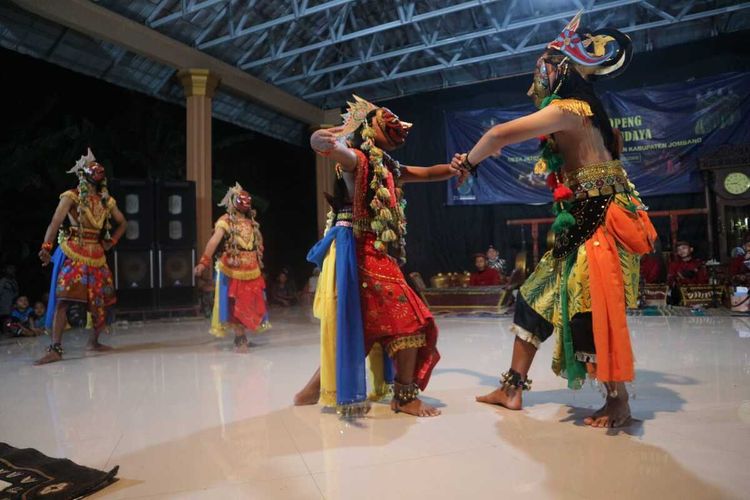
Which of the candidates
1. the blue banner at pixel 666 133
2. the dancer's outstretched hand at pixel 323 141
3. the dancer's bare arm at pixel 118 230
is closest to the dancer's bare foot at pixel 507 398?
the dancer's outstretched hand at pixel 323 141

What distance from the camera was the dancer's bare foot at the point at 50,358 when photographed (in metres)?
4.14

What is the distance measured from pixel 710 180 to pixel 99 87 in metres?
9.90

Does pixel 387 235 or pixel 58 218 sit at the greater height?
pixel 58 218

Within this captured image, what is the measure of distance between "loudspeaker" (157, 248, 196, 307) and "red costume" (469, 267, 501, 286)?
419cm

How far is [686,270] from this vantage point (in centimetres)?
757

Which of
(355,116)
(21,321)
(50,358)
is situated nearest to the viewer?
(355,116)

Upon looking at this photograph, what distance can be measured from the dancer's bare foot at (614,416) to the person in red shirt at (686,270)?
6303mm

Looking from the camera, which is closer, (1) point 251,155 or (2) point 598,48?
(2) point 598,48

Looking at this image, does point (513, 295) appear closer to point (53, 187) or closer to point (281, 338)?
point (281, 338)

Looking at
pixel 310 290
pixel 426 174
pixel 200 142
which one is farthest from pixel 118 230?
pixel 310 290

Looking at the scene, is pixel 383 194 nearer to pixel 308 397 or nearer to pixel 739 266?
pixel 308 397

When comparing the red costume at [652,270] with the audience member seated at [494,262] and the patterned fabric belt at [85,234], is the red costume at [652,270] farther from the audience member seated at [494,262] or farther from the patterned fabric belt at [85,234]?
the patterned fabric belt at [85,234]

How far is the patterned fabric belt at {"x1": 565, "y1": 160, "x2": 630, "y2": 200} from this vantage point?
217 centimetres

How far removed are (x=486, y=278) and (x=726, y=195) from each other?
11.5 ft
